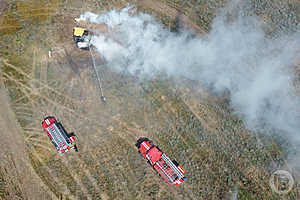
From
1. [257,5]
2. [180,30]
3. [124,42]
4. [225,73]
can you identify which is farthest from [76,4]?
[257,5]

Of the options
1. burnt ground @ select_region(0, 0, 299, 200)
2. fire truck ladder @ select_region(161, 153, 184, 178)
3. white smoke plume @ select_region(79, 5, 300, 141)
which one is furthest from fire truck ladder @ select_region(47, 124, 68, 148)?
white smoke plume @ select_region(79, 5, 300, 141)

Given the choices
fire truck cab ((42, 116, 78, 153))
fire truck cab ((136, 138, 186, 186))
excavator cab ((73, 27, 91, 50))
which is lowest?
fire truck cab ((42, 116, 78, 153))

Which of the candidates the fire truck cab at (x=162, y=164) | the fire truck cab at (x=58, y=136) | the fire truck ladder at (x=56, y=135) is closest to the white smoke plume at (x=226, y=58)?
the fire truck cab at (x=162, y=164)

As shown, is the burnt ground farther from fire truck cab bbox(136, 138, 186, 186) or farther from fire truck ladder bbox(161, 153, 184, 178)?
fire truck ladder bbox(161, 153, 184, 178)

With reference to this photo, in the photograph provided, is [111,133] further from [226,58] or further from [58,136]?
[226,58]

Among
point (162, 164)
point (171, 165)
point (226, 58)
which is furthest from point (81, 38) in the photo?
point (171, 165)

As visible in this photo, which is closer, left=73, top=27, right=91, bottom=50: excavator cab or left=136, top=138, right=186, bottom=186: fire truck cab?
left=136, top=138, right=186, bottom=186: fire truck cab

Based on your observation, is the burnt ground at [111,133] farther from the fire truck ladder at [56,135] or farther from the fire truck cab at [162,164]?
the fire truck ladder at [56,135]

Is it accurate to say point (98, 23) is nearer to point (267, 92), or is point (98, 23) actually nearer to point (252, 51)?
point (252, 51)
